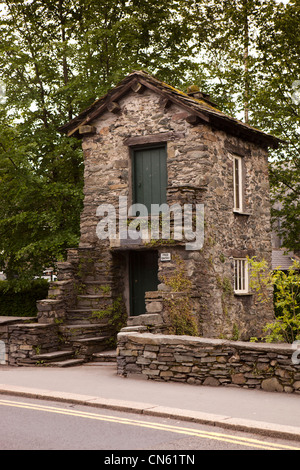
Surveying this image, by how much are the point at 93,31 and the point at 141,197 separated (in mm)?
6861

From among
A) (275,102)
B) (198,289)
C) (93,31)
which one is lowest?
(198,289)

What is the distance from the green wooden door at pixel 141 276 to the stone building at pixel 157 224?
27 mm

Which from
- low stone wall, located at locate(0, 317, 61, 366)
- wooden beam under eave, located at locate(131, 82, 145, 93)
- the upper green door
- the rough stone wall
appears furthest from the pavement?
wooden beam under eave, located at locate(131, 82, 145, 93)

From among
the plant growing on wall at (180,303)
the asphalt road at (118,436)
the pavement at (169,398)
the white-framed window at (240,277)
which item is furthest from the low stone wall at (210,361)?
the white-framed window at (240,277)

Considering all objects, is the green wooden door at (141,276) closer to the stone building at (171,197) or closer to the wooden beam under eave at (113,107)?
the stone building at (171,197)

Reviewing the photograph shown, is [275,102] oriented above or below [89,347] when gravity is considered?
above

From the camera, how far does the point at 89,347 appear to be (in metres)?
14.6

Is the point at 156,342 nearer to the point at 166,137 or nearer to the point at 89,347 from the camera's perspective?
the point at 89,347

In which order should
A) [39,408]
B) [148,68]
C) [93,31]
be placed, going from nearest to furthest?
[39,408]
[93,31]
[148,68]

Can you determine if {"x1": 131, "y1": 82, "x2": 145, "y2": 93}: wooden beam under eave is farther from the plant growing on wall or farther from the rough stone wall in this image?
the plant growing on wall

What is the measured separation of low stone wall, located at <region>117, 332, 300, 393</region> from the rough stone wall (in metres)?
3.26

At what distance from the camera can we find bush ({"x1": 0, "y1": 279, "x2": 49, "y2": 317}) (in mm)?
22000

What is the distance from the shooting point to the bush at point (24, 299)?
22000 millimetres
